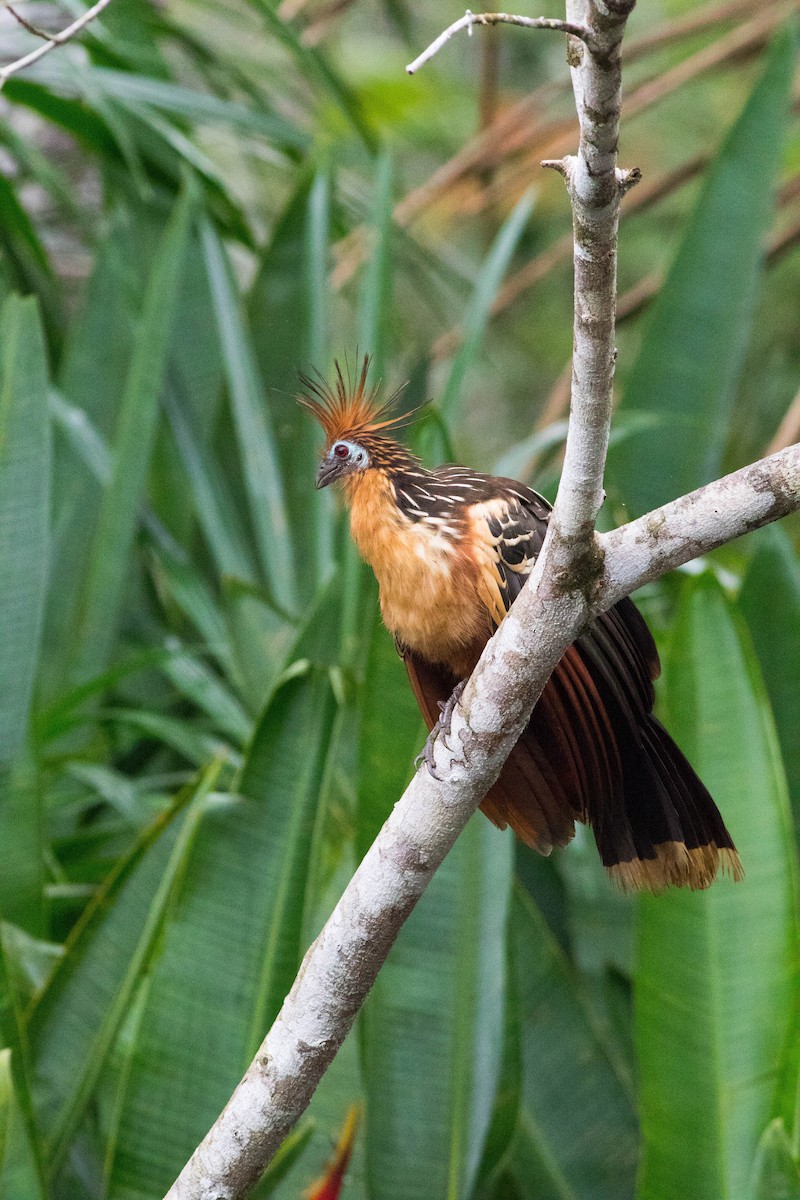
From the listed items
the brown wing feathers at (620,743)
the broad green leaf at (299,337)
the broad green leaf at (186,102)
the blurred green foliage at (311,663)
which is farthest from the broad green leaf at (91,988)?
the broad green leaf at (186,102)

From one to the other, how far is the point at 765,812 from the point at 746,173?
1.47m

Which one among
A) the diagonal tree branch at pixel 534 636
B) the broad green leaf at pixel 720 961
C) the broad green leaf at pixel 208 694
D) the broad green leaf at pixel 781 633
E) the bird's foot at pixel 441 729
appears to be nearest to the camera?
the diagonal tree branch at pixel 534 636

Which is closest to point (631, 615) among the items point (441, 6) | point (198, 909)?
point (198, 909)

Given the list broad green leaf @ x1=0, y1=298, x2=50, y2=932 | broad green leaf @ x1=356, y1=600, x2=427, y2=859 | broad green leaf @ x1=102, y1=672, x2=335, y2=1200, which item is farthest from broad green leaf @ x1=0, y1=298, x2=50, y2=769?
broad green leaf @ x1=356, y1=600, x2=427, y2=859

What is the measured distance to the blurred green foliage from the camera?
147 cm

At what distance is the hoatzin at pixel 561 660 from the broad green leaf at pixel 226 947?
0.36 metres

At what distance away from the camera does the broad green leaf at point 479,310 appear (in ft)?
7.50

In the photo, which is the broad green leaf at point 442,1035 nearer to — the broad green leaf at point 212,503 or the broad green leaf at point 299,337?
the broad green leaf at point 299,337

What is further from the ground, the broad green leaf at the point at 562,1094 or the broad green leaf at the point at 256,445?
the broad green leaf at the point at 256,445

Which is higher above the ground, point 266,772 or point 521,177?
point 521,177

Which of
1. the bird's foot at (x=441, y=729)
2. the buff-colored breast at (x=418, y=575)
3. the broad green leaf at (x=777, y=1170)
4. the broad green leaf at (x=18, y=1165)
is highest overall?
the buff-colored breast at (x=418, y=575)

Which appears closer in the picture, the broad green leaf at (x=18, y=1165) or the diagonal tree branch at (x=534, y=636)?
the diagonal tree branch at (x=534, y=636)

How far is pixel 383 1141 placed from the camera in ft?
4.92

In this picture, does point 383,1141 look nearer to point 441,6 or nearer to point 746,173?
point 746,173
